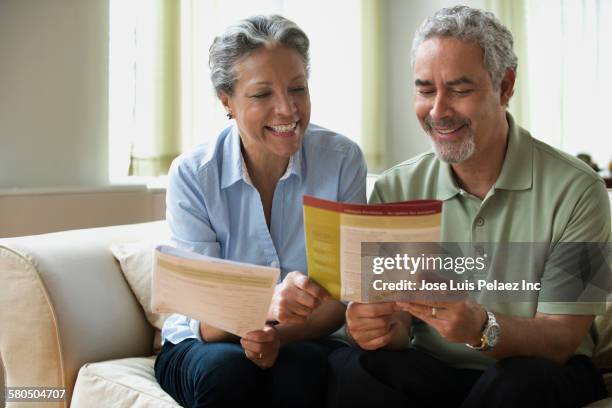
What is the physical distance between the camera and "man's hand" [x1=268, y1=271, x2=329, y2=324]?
1.44m

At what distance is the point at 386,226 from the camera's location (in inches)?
49.5

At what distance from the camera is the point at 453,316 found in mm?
1364

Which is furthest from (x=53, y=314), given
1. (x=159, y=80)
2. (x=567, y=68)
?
(x=567, y=68)

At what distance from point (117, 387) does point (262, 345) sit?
0.41 m

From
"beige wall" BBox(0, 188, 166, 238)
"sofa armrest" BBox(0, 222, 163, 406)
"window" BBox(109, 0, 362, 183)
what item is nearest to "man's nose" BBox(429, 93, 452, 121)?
"sofa armrest" BBox(0, 222, 163, 406)

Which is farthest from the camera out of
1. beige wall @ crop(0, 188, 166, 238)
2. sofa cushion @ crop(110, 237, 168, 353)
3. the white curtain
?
the white curtain

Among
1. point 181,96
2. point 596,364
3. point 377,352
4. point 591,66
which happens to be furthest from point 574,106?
point 377,352

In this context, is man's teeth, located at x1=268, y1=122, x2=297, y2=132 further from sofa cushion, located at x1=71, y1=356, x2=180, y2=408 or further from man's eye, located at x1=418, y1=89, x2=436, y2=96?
sofa cushion, located at x1=71, y1=356, x2=180, y2=408

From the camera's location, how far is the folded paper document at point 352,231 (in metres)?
1.25

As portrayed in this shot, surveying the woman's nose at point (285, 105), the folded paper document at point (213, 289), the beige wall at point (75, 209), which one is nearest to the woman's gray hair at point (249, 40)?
the woman's nose at point (285, 105)

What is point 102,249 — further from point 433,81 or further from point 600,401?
point 600,401

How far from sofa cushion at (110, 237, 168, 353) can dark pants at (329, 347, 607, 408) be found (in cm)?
60

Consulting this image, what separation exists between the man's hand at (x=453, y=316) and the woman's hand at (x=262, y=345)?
30 cm

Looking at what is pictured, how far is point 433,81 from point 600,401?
0.70 metres
